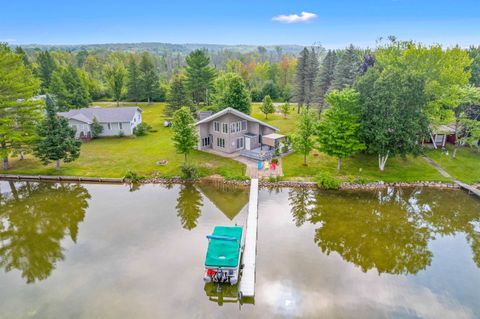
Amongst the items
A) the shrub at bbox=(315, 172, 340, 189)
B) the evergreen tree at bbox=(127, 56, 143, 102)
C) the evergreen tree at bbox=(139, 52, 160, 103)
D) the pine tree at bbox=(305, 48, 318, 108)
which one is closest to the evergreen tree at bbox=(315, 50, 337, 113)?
the pine tree at bbox=(305, 48, 318, 108)

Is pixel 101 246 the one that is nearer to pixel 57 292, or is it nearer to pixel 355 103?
pixel 57 292

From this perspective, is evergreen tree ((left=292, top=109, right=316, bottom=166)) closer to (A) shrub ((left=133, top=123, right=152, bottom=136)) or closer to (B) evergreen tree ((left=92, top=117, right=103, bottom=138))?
(A) shrub ((left=133, top=123, right=152, bottom=136))

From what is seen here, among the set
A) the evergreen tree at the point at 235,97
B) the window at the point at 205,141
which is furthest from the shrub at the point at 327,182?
the evergreen tree at the point at 235,97

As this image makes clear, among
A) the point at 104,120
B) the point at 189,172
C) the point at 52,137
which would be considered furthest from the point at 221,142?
the point at 104,120

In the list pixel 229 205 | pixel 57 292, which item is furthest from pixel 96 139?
pixel 57 292

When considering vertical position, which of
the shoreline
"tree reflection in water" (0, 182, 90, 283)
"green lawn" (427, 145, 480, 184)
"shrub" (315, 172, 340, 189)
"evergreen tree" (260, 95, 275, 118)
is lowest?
"tree reflection in water" (0, 182, 90, 283)

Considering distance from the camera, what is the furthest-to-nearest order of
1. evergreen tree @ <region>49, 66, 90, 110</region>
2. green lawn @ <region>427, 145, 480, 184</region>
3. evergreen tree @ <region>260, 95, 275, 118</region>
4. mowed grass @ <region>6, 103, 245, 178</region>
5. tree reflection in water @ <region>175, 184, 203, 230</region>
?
evergreen tree @ <region>260, 95, 275, 118</region>, evergreen tree @ <region>49, 66, 90, 110</region>, mowed grass @ <region>6, 103, 245, 178</region>, green lawn @ <region>427, 145, 480, 184</region>, tree reflection in water @ <region>175, 184, 203, 230</region>
